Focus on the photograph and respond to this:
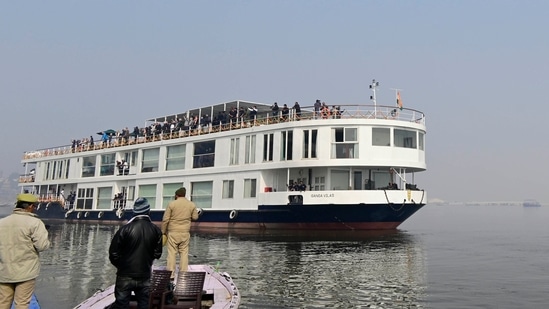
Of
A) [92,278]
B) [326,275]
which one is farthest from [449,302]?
[92,278]

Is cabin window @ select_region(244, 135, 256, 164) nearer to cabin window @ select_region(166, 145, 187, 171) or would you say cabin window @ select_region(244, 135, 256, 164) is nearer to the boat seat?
cabin window @ select_region(166, 145, 187, 171)

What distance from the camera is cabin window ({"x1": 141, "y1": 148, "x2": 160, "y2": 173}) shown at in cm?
3797

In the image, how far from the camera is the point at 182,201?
9562 mm

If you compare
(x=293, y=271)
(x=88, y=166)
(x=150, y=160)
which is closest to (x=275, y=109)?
(x=150, y=160)

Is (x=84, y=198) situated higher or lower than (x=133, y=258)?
higher

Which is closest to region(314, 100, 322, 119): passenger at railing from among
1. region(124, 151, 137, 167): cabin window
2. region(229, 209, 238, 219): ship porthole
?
region(229, 209, 238, 219): ship porthole

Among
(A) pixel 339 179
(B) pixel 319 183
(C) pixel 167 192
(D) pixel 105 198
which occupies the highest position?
(A) pixel 339 179

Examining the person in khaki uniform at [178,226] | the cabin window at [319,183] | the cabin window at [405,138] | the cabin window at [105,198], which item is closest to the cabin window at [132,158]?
the cabin window at [105,198]

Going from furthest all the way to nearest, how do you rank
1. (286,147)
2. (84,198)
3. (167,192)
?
(84,198) → (167,192) → (286,147)

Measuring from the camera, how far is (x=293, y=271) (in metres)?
13.9

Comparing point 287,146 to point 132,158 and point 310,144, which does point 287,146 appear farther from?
point 132,158

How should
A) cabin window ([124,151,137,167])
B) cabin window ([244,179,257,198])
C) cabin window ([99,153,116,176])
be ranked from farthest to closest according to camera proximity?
cabin window ([99,153,116,176]) → cabin window ([124,151,137,167]) → cabin window ([244,179,257,198])

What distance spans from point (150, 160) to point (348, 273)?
28.1 meters

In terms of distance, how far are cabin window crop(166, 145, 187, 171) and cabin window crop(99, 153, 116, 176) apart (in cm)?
772
